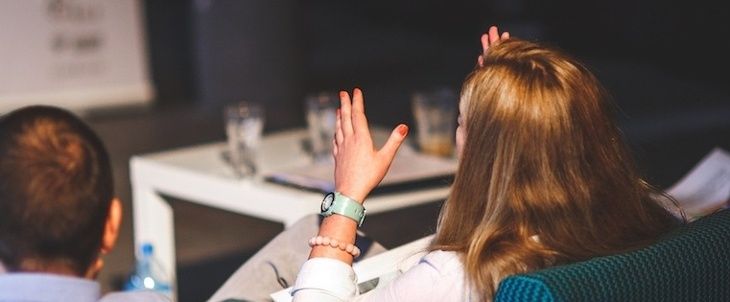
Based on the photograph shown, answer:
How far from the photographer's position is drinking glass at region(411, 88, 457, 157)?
3.21m

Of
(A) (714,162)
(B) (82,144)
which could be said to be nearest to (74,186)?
(B) (82,144)

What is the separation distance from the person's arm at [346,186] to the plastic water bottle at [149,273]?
4.35ft

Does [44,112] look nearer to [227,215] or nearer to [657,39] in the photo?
[227,215]

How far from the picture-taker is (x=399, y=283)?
62.8 inches

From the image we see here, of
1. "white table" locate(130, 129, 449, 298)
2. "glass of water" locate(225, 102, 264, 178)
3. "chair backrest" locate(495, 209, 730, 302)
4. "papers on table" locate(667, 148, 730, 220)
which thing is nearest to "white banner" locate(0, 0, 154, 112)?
"white table" locate(130, 129, 449, 298)

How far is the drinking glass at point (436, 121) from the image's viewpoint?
3215 mm

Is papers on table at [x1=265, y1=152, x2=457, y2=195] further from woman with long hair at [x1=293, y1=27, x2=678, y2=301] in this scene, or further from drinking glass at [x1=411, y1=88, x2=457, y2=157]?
woman with long hair at [x1=293, y1=27, x2=678, y2=301]

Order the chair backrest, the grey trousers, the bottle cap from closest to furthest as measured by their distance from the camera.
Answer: the chair backrest → the grey trousers → the bottle cap

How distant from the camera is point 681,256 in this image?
4.92 ft

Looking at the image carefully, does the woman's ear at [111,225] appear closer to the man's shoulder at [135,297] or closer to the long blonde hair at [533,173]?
the man's shoulder at [135,297]

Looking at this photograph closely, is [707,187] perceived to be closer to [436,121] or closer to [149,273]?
[436,121]

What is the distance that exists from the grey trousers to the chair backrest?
25.7 inches

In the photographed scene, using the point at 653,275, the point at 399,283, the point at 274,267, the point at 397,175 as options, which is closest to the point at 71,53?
the point at 397,175

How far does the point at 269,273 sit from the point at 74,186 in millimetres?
519
